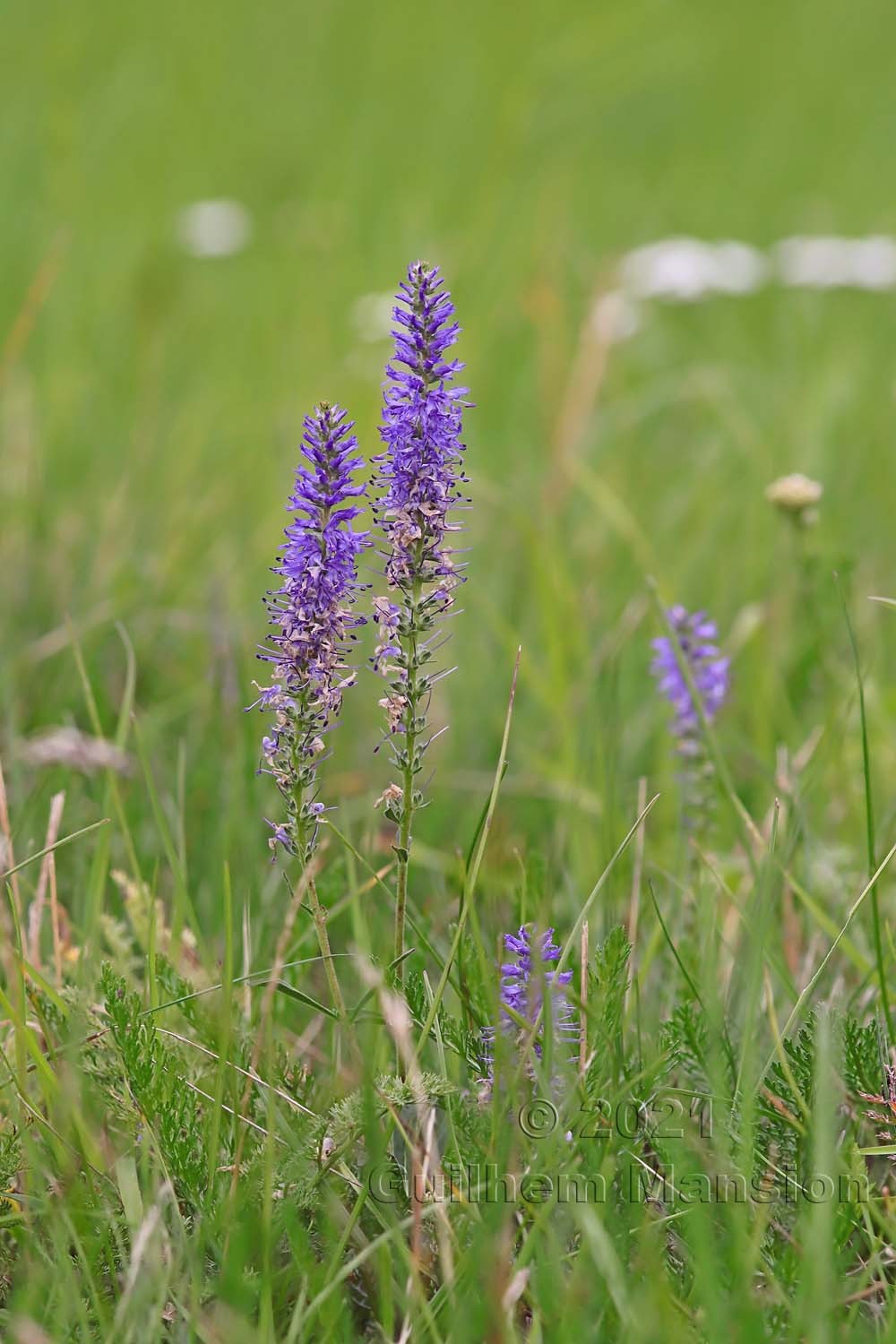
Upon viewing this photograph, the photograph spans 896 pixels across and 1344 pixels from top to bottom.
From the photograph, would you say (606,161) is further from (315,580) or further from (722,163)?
(315,580)

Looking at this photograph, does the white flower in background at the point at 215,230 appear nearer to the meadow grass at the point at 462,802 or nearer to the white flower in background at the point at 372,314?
the meadow grass at the point at 462,802

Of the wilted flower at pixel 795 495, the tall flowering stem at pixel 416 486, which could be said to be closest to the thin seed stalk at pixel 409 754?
the tall flowering stem at pixel 416 486

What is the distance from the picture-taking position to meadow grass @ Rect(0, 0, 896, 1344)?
131cm

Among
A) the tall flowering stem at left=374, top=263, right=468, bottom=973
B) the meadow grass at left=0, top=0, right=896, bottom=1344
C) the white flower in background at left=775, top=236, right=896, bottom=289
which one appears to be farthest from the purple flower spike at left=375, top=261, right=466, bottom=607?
the white flower in background at left=775, top=236, right=896, bottom=289

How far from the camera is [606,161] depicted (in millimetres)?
9359

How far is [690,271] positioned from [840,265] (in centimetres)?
66

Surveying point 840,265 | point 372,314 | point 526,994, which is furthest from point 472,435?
point 526,994

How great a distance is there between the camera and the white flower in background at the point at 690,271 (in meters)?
5.58

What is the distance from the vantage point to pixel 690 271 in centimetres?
564

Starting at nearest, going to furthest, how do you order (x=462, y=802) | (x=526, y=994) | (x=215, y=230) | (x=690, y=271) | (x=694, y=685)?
1. (x=526, y=994)
2. (x=694, y=685)
3. (x=462, y=802)
4. (x=690, y=271)
5. (x=215, y=230)

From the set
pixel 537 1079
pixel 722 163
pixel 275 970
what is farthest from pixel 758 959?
pixel 722 163

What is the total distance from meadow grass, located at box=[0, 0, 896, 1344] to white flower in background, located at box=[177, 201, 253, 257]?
15 centimetres

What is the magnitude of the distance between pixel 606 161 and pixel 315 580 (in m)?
8.80

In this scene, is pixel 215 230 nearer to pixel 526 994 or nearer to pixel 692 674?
pixel 692 674
